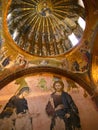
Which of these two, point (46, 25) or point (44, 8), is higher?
point (44, 8)

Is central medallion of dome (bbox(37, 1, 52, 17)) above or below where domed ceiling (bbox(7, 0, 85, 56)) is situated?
above

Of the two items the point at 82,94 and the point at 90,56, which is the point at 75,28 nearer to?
the point at 90,56

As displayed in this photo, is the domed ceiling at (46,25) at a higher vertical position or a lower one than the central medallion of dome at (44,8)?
lower

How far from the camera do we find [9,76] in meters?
13.1

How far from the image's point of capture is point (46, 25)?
13.6m

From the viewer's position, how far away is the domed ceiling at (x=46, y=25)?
13148 mm

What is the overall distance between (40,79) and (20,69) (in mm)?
912

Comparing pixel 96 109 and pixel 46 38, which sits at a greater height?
pixel 46 38

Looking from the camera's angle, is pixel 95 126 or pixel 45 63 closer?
pixel 95 126

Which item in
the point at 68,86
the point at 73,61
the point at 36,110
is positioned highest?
the point at 73,61

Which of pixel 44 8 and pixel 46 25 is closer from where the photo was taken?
pixel 44 8

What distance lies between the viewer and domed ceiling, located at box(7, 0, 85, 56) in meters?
13.1

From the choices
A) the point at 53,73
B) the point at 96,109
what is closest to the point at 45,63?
the point at 53,73

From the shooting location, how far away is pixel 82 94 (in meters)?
13.2
